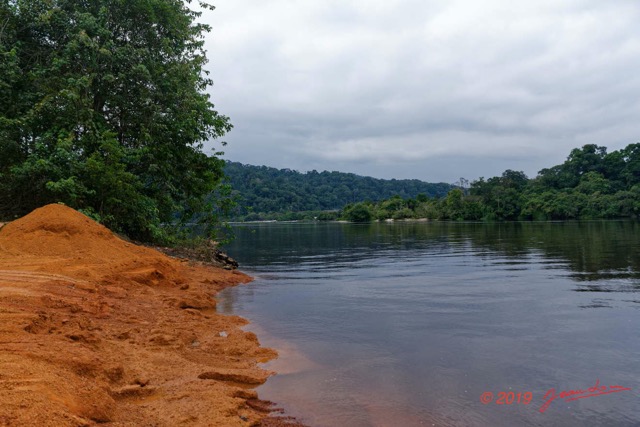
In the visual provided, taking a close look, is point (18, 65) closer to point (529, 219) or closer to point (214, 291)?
point (214, 291)

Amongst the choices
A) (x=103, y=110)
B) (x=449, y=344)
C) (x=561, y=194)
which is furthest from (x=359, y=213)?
(x=449, y=344)

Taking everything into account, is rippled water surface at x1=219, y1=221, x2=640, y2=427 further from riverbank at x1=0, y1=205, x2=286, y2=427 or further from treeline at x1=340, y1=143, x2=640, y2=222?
treeline at x1=340, y1=143, x2=640, y2=222

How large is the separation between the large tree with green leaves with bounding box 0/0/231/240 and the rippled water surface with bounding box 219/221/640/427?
794cm

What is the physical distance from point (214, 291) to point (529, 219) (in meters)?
110

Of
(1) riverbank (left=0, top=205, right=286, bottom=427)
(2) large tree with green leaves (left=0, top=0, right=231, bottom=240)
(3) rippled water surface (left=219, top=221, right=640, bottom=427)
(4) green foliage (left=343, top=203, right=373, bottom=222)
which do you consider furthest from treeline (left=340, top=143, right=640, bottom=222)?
(1) riverbank (left=0, top=205, right=286, bottom=427)

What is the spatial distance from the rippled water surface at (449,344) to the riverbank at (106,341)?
3.40 feet

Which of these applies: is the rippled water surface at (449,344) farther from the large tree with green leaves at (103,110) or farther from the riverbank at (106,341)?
the large tree with green leaves at (103,110)

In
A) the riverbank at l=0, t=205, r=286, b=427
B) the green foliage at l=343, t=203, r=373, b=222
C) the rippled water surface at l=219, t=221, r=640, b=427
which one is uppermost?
the green foliage at l=343, t=203, r=373, b=222

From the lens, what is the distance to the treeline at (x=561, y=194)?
100562mm

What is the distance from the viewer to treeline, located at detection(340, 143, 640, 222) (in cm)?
10056

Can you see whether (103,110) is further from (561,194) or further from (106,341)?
(561,194)

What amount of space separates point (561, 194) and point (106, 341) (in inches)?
4834

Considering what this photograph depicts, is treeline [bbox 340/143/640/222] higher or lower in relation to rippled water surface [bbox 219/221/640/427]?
higher

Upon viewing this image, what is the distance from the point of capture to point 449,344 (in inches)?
375
